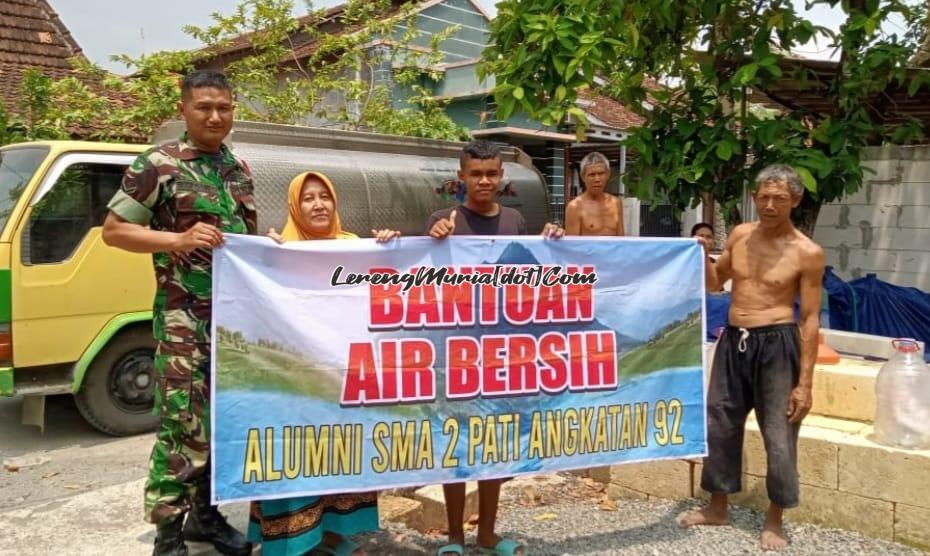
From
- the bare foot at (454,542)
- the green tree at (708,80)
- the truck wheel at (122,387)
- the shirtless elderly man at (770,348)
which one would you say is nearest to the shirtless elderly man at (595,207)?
the green tree at (708,80)

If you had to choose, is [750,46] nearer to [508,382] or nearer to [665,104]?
[665,104]

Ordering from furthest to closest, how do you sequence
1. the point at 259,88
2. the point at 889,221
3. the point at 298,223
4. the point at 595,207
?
the point at 259,88 → the point at 889,221 → the point at 595,207 → the point at 298,223

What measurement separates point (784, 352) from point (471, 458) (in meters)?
1.59

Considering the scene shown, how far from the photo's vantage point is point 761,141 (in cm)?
528

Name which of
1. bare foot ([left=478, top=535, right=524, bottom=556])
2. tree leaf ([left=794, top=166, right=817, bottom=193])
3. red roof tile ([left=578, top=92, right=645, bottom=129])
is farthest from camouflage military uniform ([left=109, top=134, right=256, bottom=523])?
red roof tile ([left=578, top=92, right=645, bottom=129])

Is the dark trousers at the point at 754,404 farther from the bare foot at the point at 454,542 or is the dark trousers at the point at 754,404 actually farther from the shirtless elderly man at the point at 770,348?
the bare foot at the point at 454,542

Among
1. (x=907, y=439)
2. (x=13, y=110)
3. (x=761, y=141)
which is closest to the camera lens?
(x=907, y=439)

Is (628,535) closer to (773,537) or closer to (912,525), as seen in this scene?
(773,537)

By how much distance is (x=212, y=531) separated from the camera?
3.42 meters

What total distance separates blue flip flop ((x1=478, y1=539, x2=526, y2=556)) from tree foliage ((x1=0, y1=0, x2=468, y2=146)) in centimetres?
684

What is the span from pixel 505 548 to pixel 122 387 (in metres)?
3.91

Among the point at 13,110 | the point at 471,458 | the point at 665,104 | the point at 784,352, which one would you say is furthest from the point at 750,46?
the point at 13,110

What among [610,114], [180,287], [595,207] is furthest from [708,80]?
[610,114]

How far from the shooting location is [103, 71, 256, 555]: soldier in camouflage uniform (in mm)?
3020
